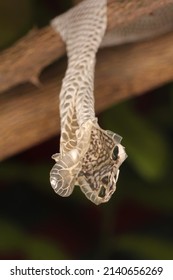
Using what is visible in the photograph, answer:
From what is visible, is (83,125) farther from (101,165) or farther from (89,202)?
(89,202)

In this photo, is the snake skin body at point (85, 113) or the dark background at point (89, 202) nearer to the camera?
the snake skin body at point (85, 113)

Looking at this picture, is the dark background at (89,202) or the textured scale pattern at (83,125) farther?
the dark background at (89,202)

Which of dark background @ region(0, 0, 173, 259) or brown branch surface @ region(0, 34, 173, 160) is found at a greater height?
brown branch surface @ region(0, 34, 173, 160)

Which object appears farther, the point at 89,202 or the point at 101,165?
the point at 89,202

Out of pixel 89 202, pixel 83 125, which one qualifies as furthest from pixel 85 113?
pixel 89 202

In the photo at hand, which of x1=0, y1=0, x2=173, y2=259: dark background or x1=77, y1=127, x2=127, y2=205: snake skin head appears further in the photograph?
x1=0, y1=0, x2=173, y2=259: dark background

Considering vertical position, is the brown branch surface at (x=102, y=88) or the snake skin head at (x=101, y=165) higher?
the brown branch surface at (x=102, y=88)
